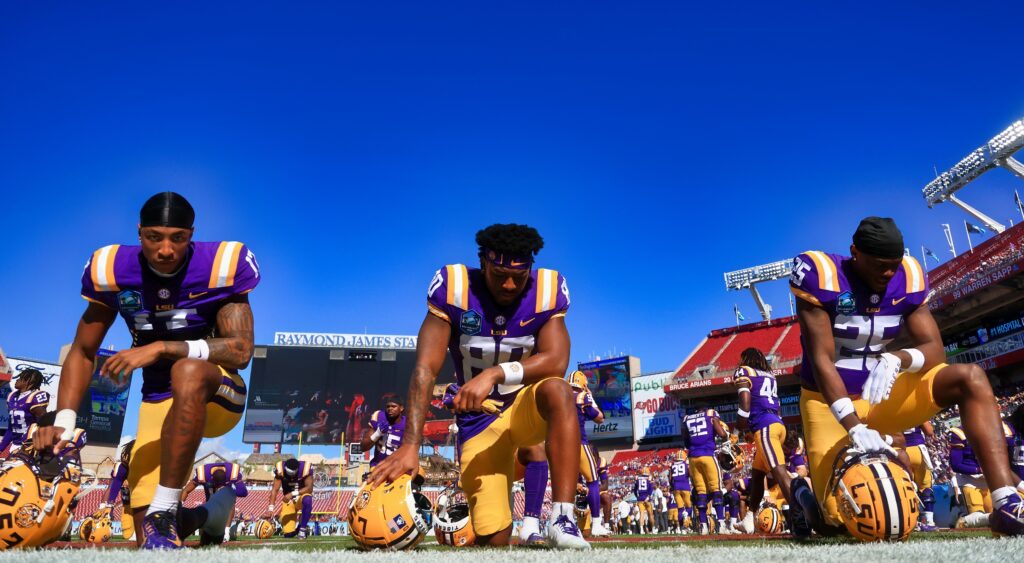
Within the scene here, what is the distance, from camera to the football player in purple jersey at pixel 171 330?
12.8ft

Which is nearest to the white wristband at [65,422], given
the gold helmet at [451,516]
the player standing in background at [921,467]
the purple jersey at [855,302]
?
the gold helmet at [451,516]

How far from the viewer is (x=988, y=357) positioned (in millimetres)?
31750

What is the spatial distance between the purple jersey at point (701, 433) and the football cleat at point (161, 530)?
986 centimetres

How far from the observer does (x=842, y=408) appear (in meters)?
4.04

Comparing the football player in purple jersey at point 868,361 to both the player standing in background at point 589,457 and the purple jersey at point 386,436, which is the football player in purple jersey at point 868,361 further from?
the purple jersey at point 386,436

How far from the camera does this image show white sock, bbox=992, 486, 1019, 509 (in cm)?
359

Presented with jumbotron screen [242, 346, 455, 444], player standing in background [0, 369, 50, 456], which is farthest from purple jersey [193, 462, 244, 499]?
jumbotron screen [242, 346, 455, 444]

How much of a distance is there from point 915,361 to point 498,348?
2.70 metres

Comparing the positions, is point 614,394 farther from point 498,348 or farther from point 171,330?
point 171,330

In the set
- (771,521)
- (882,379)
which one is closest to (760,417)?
(771,521)

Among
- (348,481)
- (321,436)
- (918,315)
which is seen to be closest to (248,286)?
(918,315)

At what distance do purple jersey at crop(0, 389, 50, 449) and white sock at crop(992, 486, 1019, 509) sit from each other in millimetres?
11556

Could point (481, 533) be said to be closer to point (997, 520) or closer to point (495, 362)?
point (495, 362)

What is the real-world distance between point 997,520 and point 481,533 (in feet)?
10.0
